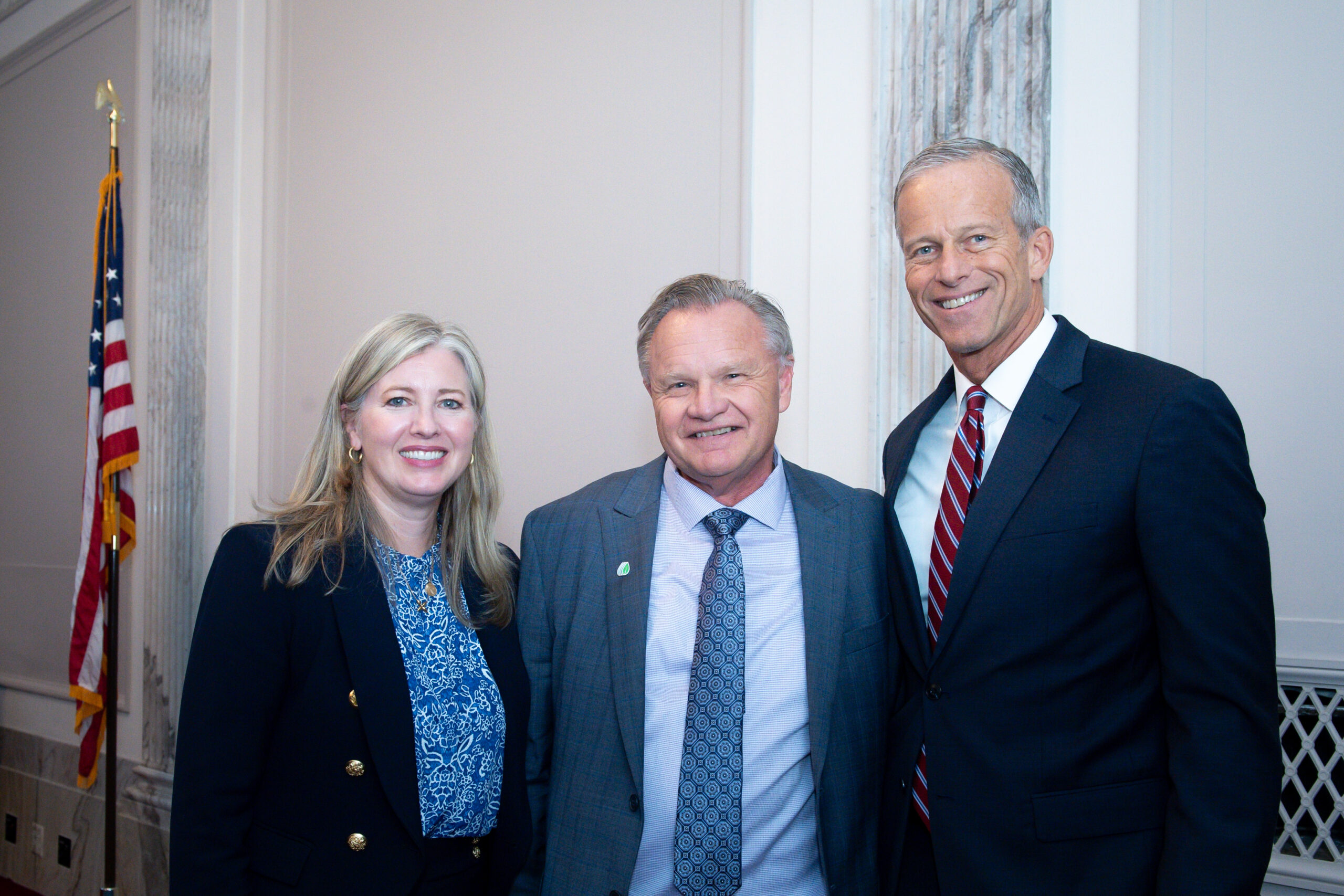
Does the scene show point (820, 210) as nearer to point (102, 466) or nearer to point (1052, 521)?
point (1052, 521)

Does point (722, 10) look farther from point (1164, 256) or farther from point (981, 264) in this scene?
point (981, 264)

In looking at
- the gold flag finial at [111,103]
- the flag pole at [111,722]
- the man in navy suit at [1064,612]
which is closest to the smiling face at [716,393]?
the man in navy suit at [1064,612]

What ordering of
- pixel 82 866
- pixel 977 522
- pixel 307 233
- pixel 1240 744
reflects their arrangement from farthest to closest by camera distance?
1. pixel 82 866
2. pixel 307 233
3. pixel 977 522
4. pixel 1240 744

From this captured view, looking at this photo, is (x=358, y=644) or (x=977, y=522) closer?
(x=977, y=522)

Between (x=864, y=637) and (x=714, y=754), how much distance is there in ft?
1.23

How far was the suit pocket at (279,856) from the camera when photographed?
1.79 metres

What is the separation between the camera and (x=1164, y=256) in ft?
7.66

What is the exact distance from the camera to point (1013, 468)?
63.3 inches

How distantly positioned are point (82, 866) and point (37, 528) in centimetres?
186

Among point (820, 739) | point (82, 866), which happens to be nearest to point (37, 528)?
point (82, 866)

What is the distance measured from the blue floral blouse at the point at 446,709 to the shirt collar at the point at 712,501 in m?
0.51

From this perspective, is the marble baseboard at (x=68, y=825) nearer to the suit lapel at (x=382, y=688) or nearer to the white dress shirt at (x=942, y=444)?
the suit lapel at (x=382, y=688)

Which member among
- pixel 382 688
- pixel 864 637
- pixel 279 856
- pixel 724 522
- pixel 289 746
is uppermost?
pixel 724 522

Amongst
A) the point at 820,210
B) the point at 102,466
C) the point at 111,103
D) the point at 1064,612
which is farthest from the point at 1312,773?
the point at 111,103
